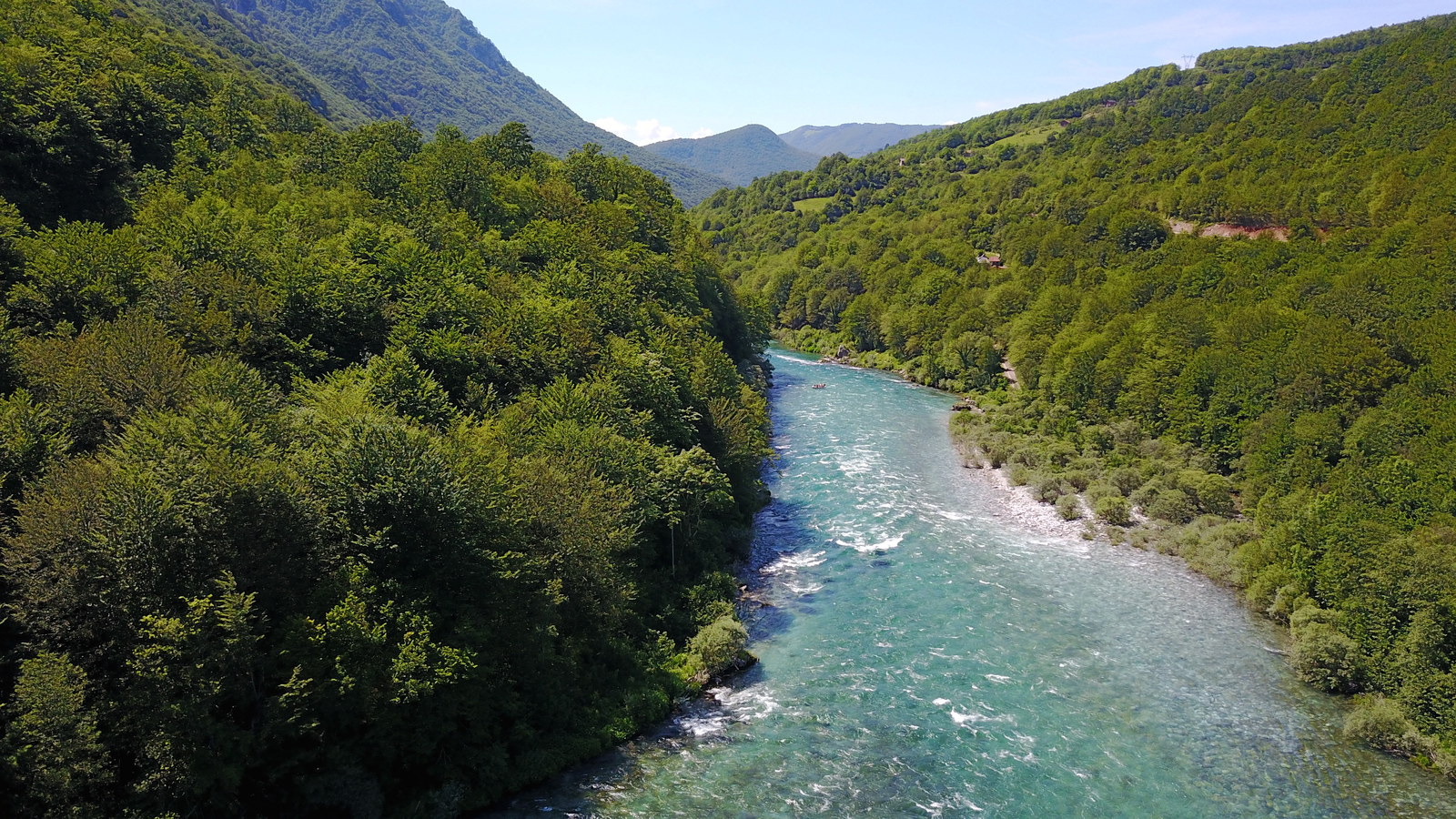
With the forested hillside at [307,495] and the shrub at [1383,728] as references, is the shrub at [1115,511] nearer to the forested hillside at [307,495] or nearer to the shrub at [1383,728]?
the shrub at [1383,728]

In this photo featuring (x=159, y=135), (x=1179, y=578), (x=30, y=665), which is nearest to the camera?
(x=30, y=665)

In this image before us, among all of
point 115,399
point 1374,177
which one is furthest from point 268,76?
point 1374,177

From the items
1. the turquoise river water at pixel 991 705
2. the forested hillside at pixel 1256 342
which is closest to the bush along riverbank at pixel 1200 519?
the forested hillside at pixel 1256 342

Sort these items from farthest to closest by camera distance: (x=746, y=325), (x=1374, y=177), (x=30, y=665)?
(x=746, y=325), (x=1374, y=177), (x=30, y=665)

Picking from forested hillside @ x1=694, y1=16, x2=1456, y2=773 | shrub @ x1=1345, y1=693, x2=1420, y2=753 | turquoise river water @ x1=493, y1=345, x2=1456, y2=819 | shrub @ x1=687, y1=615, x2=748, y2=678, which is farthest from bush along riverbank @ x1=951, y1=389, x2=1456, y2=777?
shrub @ x1=687, y1=615, x2=748, y2=678

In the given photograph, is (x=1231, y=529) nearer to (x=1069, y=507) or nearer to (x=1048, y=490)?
(x=1069, y=507)

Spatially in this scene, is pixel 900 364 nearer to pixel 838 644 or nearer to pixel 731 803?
pixel 838 644

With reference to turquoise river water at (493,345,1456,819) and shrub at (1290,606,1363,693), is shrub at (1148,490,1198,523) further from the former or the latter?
shrub at (1290,606,1363,693)

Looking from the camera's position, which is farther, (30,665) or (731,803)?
(731,803)
